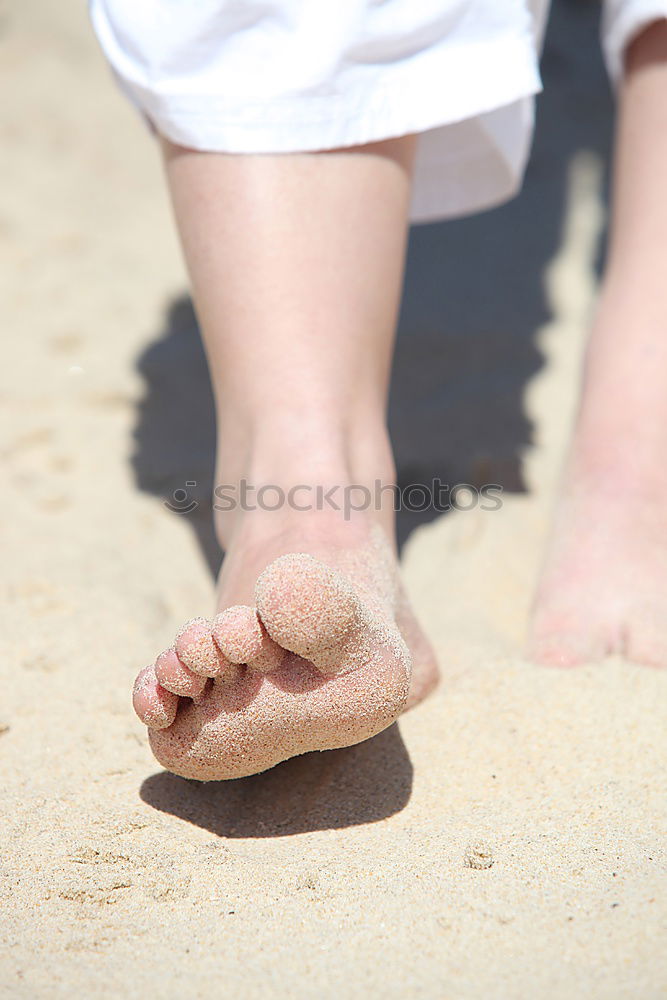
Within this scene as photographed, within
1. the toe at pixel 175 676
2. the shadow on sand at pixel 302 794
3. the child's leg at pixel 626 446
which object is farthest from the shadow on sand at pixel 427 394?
the child's leg at pixel 626 446

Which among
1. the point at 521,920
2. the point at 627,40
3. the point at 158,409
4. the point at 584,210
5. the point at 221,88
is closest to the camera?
the point at 521,920

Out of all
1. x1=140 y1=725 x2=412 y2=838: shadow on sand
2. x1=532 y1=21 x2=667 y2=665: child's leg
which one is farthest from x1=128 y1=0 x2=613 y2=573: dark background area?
x1=140 y1=725 x2=412 y2=838: shadow on sand

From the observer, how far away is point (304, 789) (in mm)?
829

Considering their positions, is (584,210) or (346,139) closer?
(346,139)

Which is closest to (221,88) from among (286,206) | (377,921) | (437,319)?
(286,206)

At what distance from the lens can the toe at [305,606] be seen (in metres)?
0.69

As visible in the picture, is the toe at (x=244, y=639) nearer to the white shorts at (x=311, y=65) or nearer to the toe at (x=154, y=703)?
the toe at (x=154, y=703)

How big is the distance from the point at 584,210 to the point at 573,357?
1.85 feet

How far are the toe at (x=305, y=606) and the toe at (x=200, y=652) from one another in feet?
0.14

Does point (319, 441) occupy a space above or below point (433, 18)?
below

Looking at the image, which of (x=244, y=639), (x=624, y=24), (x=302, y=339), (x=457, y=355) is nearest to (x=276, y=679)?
(x=244, y=639)

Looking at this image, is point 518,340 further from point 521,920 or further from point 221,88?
point 521,920

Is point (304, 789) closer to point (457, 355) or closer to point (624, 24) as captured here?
point (624, 24)

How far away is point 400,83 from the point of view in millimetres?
921
